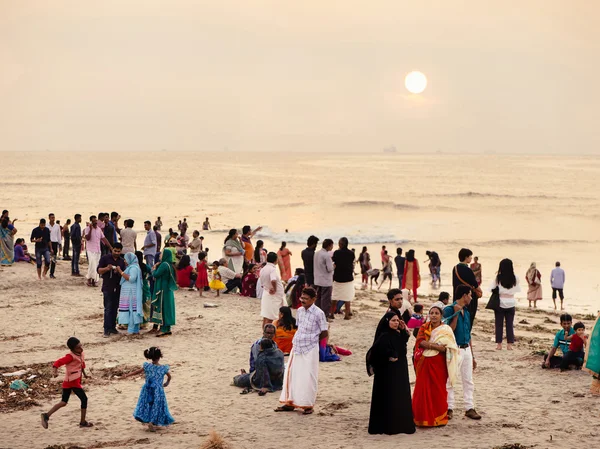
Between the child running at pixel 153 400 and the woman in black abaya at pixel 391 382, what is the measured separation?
2.33 meters

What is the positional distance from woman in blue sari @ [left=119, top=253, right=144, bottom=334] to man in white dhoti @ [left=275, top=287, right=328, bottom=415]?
5.13 meters

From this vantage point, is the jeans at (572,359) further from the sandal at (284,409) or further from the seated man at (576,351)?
the sandal at (284,409)

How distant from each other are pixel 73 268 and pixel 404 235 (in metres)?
31.1

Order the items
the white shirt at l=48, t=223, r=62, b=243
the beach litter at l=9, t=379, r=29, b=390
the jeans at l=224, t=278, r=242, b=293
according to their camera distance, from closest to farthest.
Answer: the beach litter at l=9, t=379, r=29, b=390 < the jeans at l=224, t=278, r=242, b=293 < the white shirt at l=48, t=223, r=62, b=243

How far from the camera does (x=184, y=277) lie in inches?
751

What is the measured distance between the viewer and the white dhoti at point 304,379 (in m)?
9.38

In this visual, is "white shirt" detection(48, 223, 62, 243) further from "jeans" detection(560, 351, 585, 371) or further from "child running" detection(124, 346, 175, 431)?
"jeans" detection(560, 351, 585, 371)

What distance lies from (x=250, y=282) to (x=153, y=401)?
9.68m

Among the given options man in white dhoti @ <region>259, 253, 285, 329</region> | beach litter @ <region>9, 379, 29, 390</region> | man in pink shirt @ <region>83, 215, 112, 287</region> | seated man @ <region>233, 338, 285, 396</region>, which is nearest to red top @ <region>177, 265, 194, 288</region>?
man in pink shirt @ <region>83, 215, 112, 287</region>

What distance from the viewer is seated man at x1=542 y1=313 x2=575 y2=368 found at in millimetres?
11680

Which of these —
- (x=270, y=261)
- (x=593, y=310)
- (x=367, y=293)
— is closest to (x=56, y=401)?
(x=270, y=261)

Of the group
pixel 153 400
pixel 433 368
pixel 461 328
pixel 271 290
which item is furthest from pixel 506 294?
pixel 153 400

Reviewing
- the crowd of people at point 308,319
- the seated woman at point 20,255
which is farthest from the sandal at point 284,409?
the seated woman at point 20,255

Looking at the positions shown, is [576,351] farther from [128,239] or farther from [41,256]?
[41,256]
